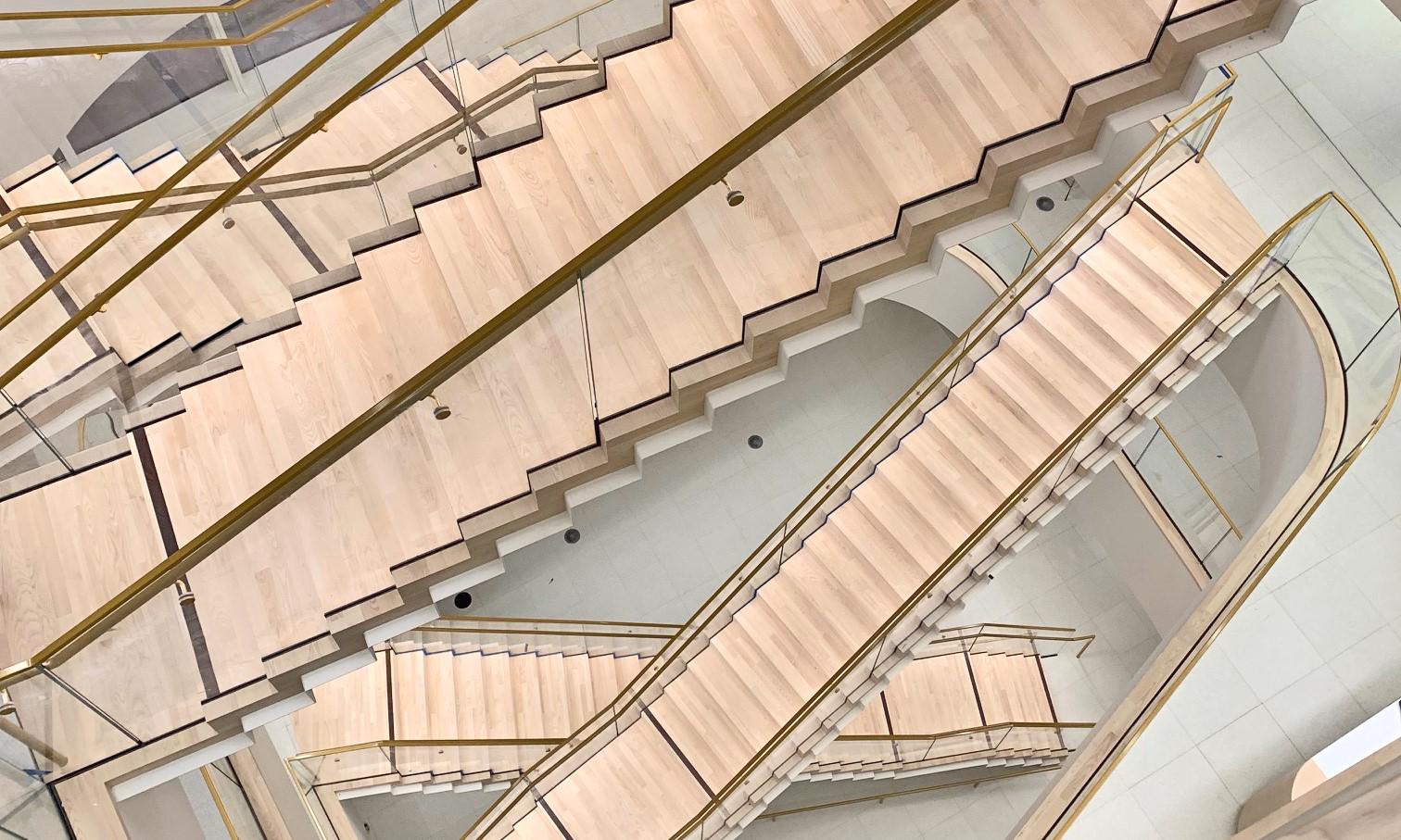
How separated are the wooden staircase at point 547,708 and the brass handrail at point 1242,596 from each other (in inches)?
168

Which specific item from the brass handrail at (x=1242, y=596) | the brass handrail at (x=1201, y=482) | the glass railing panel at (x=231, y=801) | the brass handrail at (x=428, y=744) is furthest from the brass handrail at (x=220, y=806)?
the brass handrail at (x=1201, y=482)

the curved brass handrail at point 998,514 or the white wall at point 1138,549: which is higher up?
the curved brass handrail at point 998,514

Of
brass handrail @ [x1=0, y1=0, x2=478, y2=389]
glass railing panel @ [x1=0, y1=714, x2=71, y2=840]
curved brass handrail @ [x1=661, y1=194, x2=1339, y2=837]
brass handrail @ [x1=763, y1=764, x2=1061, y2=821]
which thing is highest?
brass handrail @ [x1=0, y1=0, x2=478, y2=389]

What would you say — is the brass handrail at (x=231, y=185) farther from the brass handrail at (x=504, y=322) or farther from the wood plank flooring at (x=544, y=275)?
the wood plank flooring at (x=544, y=275)

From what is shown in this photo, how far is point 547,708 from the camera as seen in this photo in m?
10.5

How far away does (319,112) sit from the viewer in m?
6.45

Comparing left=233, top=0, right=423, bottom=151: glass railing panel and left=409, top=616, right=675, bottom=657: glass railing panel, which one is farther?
left=409, top=616, right=675, bottom=657: glass railing panel

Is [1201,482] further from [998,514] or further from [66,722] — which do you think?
[66,722]

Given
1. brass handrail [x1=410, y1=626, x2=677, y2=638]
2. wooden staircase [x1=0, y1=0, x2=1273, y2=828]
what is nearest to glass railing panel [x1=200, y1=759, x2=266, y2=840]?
wooden staircase [x1=0, y1=0, x2=1273, y2=828]

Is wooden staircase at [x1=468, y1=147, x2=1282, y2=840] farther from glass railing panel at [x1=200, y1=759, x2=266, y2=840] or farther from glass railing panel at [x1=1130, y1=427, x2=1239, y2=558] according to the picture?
glass railing panel at [x1=200, y1=759, x2=266, y2=840]

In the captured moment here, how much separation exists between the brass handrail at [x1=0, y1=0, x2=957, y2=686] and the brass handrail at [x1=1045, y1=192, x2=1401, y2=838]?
11.8ft

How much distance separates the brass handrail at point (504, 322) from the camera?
525 centimetres

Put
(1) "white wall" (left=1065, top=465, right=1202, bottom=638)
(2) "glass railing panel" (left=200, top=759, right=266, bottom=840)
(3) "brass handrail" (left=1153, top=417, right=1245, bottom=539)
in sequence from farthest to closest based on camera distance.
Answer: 1. (1) "white wall" (left=1065, top=465, right=1202, bottom=638)
2. (3) "brass handrail" (left=1153, top=417, right=1245, bottom=539)
3. (2) "glass railing panel" (left=200, top=759, right=266, bottom=840)

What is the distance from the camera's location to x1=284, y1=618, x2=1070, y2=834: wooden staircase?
31.2 feet
